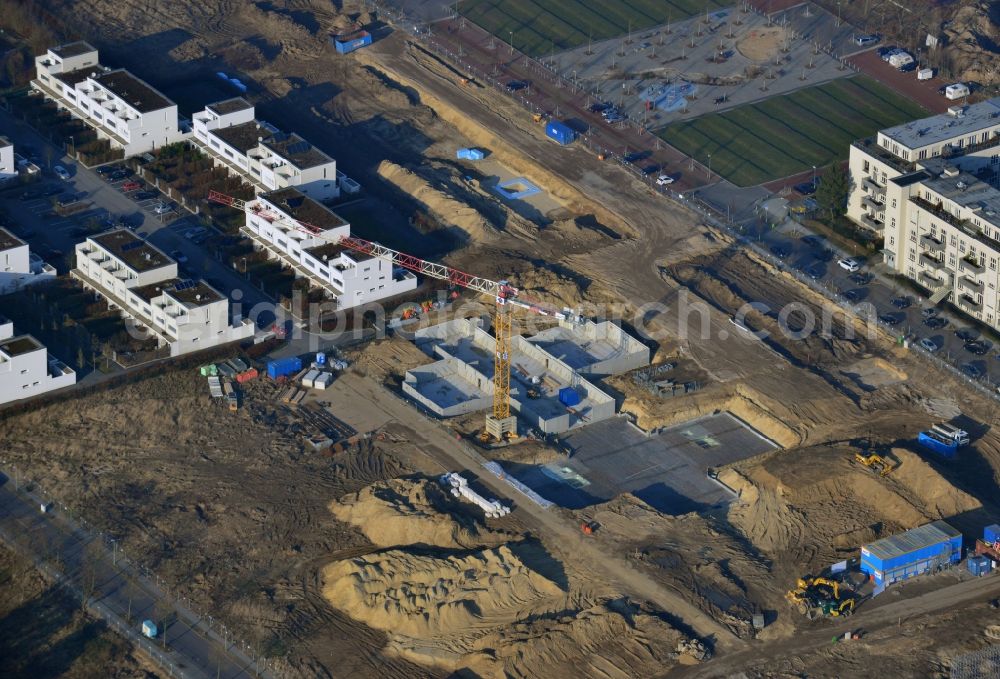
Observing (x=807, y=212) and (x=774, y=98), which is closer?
(x=807, y=212)

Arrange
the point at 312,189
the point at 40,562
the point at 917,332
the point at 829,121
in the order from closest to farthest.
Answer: the point at 40,562 → the point at 917,332 → the point at 312,189 → the point at 829,121

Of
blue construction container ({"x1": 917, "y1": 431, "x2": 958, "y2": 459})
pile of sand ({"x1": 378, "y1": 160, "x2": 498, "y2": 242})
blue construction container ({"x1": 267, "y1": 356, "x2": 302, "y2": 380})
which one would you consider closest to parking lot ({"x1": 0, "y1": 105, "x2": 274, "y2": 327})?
blue construction container ({"x1": 267, "y1": 356, "x2": 302, "y2": 380})

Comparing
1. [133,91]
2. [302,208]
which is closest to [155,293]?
[302,208]

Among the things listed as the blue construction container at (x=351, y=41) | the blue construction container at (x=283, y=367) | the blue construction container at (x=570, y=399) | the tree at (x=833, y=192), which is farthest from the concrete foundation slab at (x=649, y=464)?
the blue construction container at (x=351, y=41)

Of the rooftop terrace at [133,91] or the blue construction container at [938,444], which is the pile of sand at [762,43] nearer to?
the rooftop terrace at [133,91]

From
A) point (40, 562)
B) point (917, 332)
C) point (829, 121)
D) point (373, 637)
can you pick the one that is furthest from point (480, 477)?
point (829, 121)

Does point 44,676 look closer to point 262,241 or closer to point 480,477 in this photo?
point 480,477
